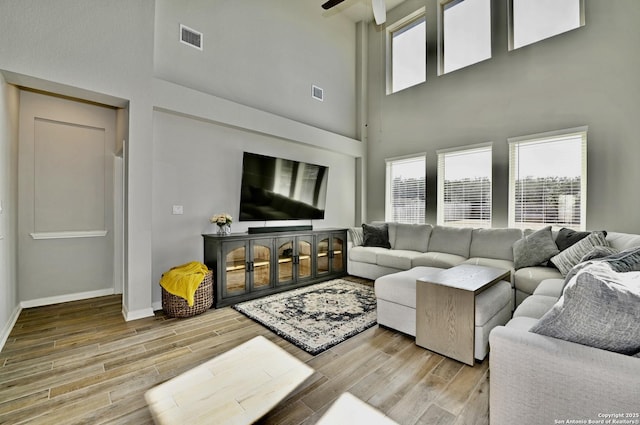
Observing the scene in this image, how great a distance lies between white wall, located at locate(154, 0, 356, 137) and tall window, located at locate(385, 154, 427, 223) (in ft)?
4.27

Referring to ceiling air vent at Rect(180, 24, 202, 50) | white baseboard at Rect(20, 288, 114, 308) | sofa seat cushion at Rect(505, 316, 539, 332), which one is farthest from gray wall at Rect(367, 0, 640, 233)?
white baseboard at Rect(20, 288, 114, 308)

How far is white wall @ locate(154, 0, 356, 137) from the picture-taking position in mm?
3689

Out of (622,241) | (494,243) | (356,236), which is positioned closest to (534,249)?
(494,243)

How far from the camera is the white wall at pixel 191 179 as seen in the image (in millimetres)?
3480

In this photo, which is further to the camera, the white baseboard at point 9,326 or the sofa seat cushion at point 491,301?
the white baseboard at point 9,326

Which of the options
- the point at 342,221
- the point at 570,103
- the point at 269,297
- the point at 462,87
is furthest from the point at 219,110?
the point at 570,103

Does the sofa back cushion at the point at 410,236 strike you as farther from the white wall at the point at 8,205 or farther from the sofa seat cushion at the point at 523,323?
the white wall at the point at 8,205

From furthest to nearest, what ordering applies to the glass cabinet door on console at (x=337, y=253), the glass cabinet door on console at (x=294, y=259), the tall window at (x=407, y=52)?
1. the tall window at (x=407, y=52)
2. the glass cabinet door on console at (x=337, y=253)
3. the glass cabinet door on console at (x=294, y=259)

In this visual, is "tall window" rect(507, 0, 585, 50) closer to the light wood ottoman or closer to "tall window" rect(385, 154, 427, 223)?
"tall window" rect(385, 154, 427, 223)

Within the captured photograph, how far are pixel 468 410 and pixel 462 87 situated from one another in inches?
184

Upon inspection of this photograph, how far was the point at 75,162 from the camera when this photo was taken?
379cm

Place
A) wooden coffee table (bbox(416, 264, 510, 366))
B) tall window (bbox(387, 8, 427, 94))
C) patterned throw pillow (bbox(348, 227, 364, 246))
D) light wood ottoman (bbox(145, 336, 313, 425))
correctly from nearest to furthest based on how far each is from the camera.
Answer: light wood ottoman (bbox(145, 336, 313, 425)) → wooden coffee table (bbox(416, 264, 510, 366)) → patterned throw pillow (bbox(348, 227, 364, 246)) → tall window (bbox(387, 8, 427, 94))

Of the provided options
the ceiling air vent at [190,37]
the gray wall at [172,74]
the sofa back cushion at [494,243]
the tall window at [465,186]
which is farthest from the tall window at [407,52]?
the ceiling air vent at [190,37]

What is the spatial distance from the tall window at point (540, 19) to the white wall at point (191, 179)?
3936 mm
